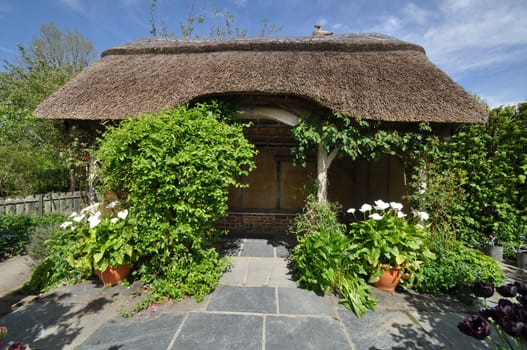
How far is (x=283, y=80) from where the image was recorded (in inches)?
144

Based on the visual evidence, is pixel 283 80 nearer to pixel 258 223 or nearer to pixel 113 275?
pixel 258 223

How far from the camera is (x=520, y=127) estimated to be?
3967mm

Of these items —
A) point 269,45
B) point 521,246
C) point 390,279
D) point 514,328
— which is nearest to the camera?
point 514,328

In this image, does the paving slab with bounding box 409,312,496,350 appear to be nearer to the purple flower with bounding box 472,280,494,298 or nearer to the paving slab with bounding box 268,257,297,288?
the purple flower with bounding box 472,280,494,298

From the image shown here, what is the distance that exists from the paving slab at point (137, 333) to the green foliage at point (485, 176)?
4136 millimetres

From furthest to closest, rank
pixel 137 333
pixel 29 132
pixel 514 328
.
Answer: pixel 29 132
pixel 137 333
pixel 514 328

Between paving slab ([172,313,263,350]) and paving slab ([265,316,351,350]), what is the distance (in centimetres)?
12

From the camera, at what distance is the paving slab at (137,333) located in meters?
1.98

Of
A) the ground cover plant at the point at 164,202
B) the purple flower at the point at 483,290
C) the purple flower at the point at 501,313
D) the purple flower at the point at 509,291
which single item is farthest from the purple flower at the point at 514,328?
the ground cover plant at the point at 164,202

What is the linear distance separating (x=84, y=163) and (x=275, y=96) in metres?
3.95

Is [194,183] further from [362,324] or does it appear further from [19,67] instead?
[19,67]

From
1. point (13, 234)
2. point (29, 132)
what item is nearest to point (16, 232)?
point (13, 234)

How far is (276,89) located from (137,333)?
3.62 meters

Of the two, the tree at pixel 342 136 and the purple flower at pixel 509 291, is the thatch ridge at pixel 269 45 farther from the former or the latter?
the purple flower at pixel 509 291
